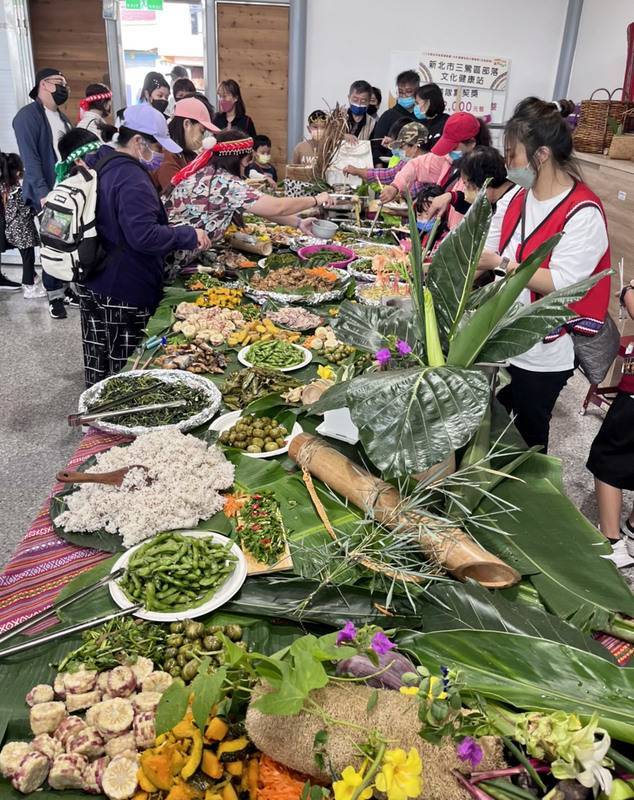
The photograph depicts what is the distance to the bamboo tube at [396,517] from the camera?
1230 millimetres

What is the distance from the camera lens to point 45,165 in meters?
5.12

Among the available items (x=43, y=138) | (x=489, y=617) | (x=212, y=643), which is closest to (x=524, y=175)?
(x=489, y=617)

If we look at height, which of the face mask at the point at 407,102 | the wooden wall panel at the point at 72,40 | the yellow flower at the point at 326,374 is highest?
the wooden wall panel at the point at 72,40

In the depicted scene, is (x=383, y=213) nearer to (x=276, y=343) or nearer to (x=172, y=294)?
(x=172, y=294)

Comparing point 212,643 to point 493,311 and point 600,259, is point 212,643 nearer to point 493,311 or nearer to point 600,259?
point 493,311

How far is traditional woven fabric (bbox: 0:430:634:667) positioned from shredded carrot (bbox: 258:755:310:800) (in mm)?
524

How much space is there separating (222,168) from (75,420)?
1842 millimetres

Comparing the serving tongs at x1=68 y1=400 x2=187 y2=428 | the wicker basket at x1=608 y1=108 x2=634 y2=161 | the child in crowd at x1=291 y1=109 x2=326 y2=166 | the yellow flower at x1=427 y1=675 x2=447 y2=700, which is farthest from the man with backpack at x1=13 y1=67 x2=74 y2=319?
the yellow flower at x1=427 y1=675 x2=447 y2=700

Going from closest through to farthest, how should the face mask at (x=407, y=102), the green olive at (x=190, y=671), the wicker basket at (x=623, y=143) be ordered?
the green olive at (x=190, y=671), the wicker basket at (x=623, y=143), the face mask at (x=407, y=102)

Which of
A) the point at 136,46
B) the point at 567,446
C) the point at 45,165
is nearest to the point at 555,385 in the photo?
the point at 567,446

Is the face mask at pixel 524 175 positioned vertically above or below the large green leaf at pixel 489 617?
above

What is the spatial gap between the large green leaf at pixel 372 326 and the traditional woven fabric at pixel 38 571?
2.41 ft

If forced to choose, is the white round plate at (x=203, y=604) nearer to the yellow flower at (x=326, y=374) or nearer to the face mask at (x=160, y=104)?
the yellow flower at (x=326, y=374)

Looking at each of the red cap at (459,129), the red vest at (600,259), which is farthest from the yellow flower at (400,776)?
the red cap at (459,129)
